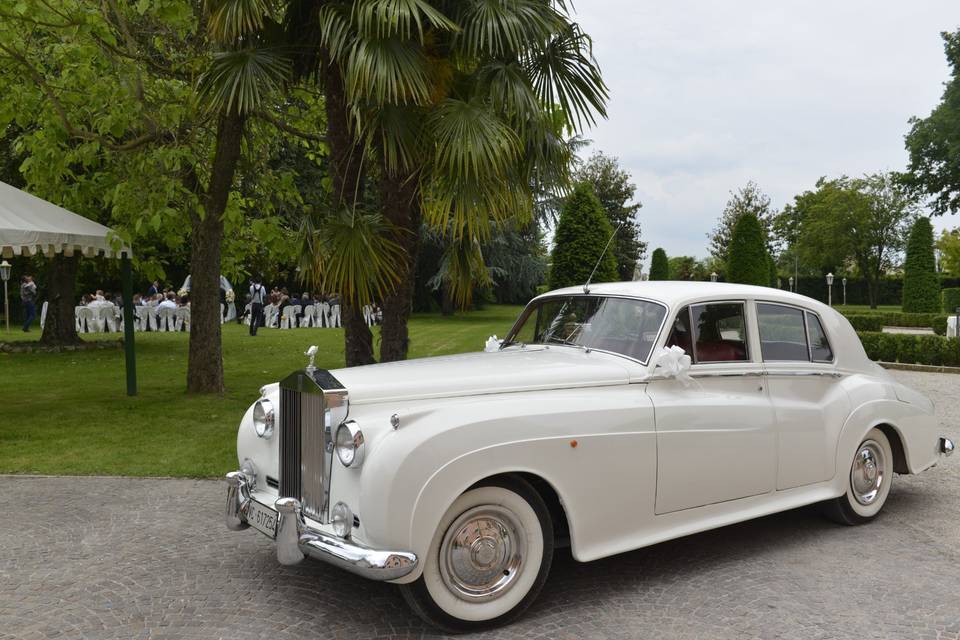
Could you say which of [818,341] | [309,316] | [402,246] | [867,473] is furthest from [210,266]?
[309,316]

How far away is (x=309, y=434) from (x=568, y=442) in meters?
1.36

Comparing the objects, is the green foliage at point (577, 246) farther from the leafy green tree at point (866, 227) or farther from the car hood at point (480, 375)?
the leafy green tree at point (866, 227)

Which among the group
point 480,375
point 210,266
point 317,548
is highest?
point 210,266

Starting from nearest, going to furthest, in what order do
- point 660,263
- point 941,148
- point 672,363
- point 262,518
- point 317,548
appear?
point 317,548, point 262,518, point 672,363, point 660,263, point 941,148

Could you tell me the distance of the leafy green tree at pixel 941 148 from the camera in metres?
39.9

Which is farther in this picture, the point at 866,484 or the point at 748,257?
the point at 748,257

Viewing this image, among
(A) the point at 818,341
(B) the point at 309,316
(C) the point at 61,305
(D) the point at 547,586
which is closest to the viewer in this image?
(D) the point at 547,586

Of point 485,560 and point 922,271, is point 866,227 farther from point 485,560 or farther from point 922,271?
point 485,560

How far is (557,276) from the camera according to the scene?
23.1m

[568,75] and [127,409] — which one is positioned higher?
[568,75]

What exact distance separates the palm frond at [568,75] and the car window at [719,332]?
3.70 metres

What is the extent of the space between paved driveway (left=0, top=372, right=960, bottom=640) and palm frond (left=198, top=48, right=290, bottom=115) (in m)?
3.82

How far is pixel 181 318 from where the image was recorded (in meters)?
25.8

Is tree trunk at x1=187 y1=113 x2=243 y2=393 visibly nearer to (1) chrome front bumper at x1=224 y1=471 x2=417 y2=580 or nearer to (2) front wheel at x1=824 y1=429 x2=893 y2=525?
(1) chrome front bumper at x1=224 y1=471 x2=417 y2=580
